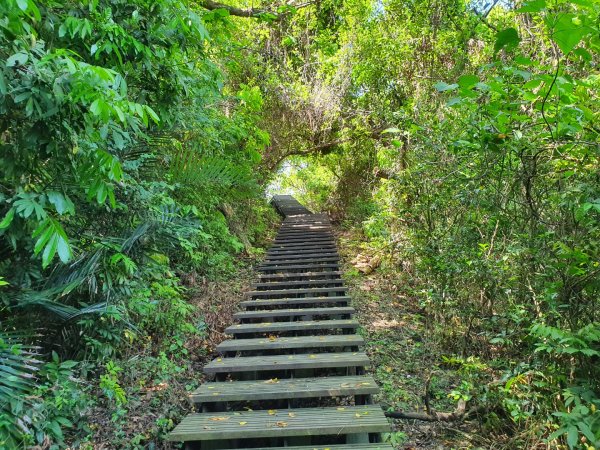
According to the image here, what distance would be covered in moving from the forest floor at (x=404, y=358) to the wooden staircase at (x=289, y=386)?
0.37 meters

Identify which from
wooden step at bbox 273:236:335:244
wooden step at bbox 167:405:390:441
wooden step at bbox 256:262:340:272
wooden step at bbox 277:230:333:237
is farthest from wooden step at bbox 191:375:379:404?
wooden step at bbox 277:230:333:237

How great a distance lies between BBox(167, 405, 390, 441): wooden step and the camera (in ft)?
8.38

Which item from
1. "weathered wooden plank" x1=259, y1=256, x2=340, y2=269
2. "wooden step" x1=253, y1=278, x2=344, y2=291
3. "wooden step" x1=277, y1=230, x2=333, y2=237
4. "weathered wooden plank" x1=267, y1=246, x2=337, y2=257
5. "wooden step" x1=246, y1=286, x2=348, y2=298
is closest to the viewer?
"wooden step" x1=246, y1=286, x2=348, y2=298

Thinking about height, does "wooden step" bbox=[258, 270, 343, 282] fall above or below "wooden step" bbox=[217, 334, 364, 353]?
above

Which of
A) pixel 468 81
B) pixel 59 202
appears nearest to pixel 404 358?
pixel 468 81

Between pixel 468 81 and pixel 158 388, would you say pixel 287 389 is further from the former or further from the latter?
pixel 468 81

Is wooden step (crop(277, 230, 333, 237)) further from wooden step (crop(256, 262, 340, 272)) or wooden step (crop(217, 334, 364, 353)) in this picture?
wooden step (crop(217, 334, 364, 353))

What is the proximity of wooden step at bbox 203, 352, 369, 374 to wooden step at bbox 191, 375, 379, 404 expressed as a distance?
144mm

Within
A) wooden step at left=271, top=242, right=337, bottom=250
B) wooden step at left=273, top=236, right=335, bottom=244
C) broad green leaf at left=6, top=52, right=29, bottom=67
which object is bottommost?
wooden step at left=271, top=242, right=337, bottom=250

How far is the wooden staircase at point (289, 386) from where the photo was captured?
8.51 ft

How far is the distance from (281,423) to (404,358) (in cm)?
203

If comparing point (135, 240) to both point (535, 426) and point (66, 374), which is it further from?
point (535, 426)

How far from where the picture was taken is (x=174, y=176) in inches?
175

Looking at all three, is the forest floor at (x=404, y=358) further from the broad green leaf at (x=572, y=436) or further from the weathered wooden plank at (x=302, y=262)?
the broad green leaf at (x=572, y=436)
